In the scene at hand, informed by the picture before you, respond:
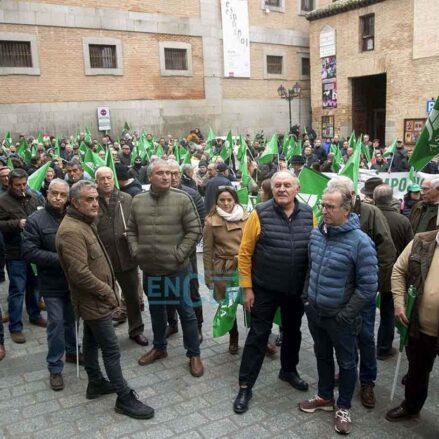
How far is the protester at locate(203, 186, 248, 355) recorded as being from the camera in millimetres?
4609

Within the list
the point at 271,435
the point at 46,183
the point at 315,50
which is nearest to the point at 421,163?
the point at 271,435

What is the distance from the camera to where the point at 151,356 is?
469 cm

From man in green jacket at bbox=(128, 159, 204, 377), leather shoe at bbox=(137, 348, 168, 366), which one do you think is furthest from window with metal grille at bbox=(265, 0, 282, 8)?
leather shoe at bbox=(137, 348, 168, 366)

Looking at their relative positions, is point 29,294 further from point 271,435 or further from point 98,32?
point 98,32

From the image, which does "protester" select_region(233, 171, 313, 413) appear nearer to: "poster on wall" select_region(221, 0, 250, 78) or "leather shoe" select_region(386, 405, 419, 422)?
"leather shoe" select_region(386, 405, 419, 422)

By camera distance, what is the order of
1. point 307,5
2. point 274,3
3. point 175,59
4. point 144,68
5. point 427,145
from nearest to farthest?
point 427,145 < point 144,68 < point 175,59 < point 274,3 < point 307,5

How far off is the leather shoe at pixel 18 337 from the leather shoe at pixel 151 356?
1.48m

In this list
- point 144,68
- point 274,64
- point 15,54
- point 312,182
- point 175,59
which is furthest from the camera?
point 274,64

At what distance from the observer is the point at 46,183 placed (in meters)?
8.81

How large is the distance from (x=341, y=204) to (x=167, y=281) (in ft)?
6.02

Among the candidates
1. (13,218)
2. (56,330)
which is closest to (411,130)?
(13,218)

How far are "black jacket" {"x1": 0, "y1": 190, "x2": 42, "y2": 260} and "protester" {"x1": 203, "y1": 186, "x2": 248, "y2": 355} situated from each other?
223 cm

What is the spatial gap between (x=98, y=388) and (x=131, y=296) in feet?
4.03

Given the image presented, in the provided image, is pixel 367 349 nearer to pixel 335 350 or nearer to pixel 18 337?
pixel 335 350
